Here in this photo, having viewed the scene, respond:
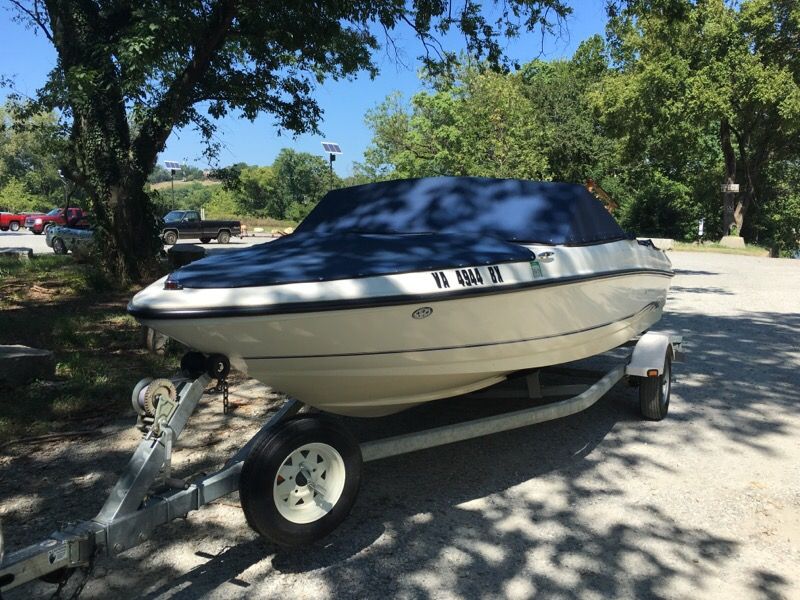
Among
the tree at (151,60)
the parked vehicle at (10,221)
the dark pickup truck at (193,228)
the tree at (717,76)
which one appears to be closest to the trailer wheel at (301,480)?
the tree at (151,60)

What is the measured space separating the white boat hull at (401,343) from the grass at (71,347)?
2.45 metres

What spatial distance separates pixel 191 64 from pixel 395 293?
819 cm

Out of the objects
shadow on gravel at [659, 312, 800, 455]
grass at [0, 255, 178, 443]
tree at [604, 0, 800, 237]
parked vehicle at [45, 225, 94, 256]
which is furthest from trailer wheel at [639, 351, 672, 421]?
tree at [604, 0, 800, 237]

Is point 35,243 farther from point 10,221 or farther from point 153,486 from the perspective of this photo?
point 153,486

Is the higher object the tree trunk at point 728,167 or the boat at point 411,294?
the tree trunk at point 728,167

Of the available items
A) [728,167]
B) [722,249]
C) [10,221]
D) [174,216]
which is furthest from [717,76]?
[10,221]

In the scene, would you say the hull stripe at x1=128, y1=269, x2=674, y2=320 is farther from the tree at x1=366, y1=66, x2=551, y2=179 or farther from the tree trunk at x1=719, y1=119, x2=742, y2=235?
the tree trunk at x1=719, y1=119, x2=742, y2=235

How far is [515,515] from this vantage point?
11.4ft

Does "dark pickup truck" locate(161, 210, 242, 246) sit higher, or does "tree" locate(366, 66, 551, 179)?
"tree" locate(366, 66, 551, 179)

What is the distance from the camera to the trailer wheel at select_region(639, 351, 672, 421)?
4867 mm

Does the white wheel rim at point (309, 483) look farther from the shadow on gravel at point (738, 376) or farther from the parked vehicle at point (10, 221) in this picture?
the parked vehicle at point (10, 221)

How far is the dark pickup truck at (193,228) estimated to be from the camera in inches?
1147

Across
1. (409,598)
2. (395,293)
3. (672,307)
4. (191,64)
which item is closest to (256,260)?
(395,293)

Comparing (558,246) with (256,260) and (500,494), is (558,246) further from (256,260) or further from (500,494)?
(256,260)
